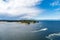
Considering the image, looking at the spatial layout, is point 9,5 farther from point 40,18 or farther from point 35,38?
point 35,38

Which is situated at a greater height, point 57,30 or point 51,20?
point 51,20

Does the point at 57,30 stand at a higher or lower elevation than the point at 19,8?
lower

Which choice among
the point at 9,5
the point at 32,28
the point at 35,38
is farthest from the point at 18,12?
the point at 35,38

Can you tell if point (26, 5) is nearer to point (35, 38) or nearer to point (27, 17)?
point (27, 17)

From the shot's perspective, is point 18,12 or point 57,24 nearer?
point 57,24

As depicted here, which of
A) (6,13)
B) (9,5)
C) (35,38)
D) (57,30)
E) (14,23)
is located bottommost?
(35,38)

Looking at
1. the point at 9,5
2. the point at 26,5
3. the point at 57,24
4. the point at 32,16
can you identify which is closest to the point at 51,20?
the point at 57,24
